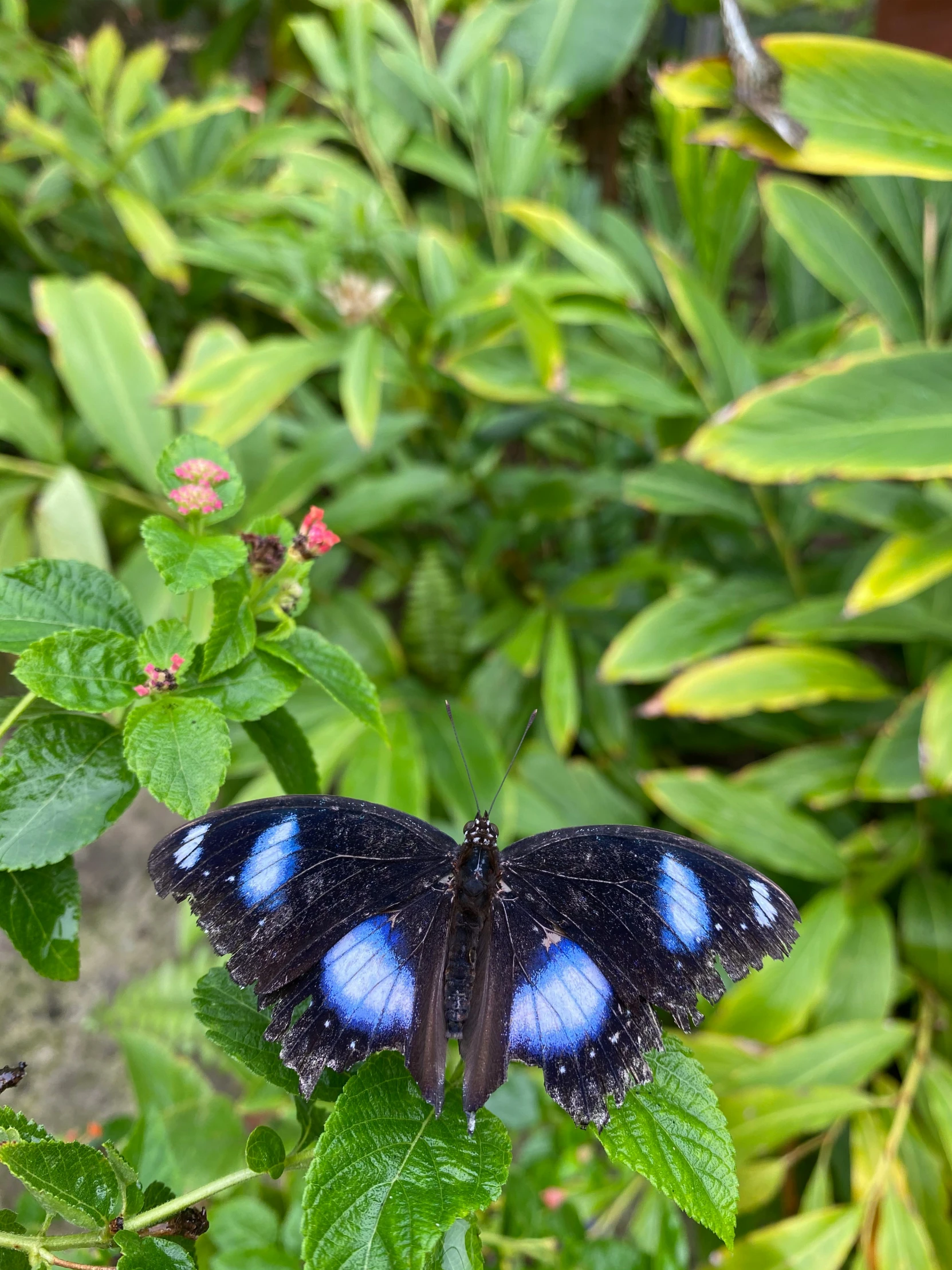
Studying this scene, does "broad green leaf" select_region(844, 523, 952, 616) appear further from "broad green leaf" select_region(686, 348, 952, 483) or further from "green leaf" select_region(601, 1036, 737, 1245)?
"green leaf" select_region(601, 1036, 737, 1245)

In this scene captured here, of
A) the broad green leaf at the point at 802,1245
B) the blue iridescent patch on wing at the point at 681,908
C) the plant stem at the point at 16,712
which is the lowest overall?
the broad green leaf at the point at 802,1245

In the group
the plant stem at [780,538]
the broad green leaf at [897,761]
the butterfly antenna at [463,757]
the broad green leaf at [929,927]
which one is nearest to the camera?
the butterfly antenna at [463,757]

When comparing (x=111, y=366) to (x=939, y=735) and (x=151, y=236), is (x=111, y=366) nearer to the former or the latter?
(x=151, y=236)

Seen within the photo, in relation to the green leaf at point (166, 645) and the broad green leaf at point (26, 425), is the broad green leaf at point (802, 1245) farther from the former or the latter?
the broad green leaf at point (26, 425)

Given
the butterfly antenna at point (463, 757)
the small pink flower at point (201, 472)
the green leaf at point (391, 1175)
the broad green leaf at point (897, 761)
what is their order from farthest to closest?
1. the broad green leaf at point (897, 761)
2. the butterfly antenna at point (463, 757)
3. the small pink flower at point (201, 472)
4. the green leaf at point (391, 1175)

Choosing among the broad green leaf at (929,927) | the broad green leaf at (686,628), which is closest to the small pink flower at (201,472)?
the broad green leaf at (686,628)

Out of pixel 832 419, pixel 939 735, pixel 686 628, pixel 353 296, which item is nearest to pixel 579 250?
pixel 353 296
